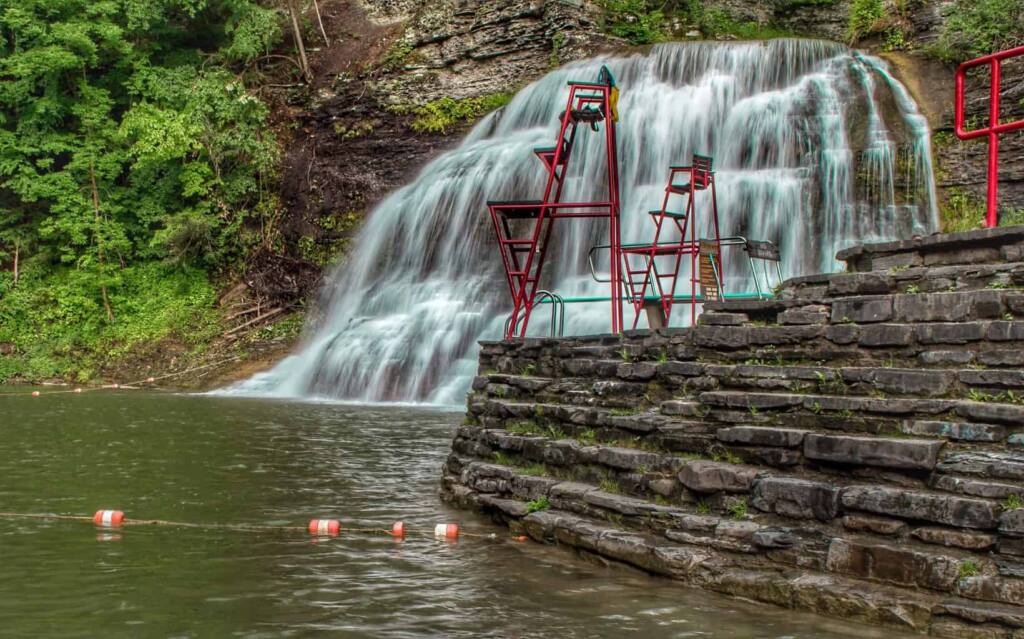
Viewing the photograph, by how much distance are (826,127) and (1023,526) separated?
593 inches

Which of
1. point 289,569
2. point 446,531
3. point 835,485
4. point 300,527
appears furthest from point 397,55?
point 835,485

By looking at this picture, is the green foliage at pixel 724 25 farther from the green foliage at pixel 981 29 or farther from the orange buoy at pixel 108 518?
the orange buoy at pixel 108 518

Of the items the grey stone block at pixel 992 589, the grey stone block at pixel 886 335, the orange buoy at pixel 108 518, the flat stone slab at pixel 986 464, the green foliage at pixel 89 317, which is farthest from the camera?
the green foliage at pixel 89 317

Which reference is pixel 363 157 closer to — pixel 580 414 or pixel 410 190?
pixel 410 190

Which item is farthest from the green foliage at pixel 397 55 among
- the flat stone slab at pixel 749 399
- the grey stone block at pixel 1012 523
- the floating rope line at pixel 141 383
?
the grey stone block at pixel 1012 523

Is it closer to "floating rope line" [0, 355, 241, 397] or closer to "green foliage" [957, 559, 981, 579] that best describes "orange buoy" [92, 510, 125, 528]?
"green foliage" [957, 559, 981, 579]

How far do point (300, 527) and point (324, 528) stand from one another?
311 millimetres

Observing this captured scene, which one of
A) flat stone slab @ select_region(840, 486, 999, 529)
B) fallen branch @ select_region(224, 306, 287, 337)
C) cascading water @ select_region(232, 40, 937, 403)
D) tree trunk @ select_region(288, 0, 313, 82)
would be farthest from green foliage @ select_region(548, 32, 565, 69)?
flat stone slab @ select_region(840, 486, 999, 529)

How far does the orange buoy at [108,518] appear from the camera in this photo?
7508mm

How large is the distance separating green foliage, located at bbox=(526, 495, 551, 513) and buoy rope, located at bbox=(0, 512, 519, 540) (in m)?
0.36

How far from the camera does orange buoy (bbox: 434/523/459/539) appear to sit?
7160mm

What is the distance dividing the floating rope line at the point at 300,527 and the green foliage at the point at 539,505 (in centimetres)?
23

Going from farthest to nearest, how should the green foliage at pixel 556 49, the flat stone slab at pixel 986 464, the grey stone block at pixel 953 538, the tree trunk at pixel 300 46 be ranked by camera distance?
1. the tree trunk at pixel 300 46
2. the green foliage at pixel 556 49
3. the flat stone slab at pixel 986 464
4. the grey stone block at pixel 953 538

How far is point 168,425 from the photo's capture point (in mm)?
14062
